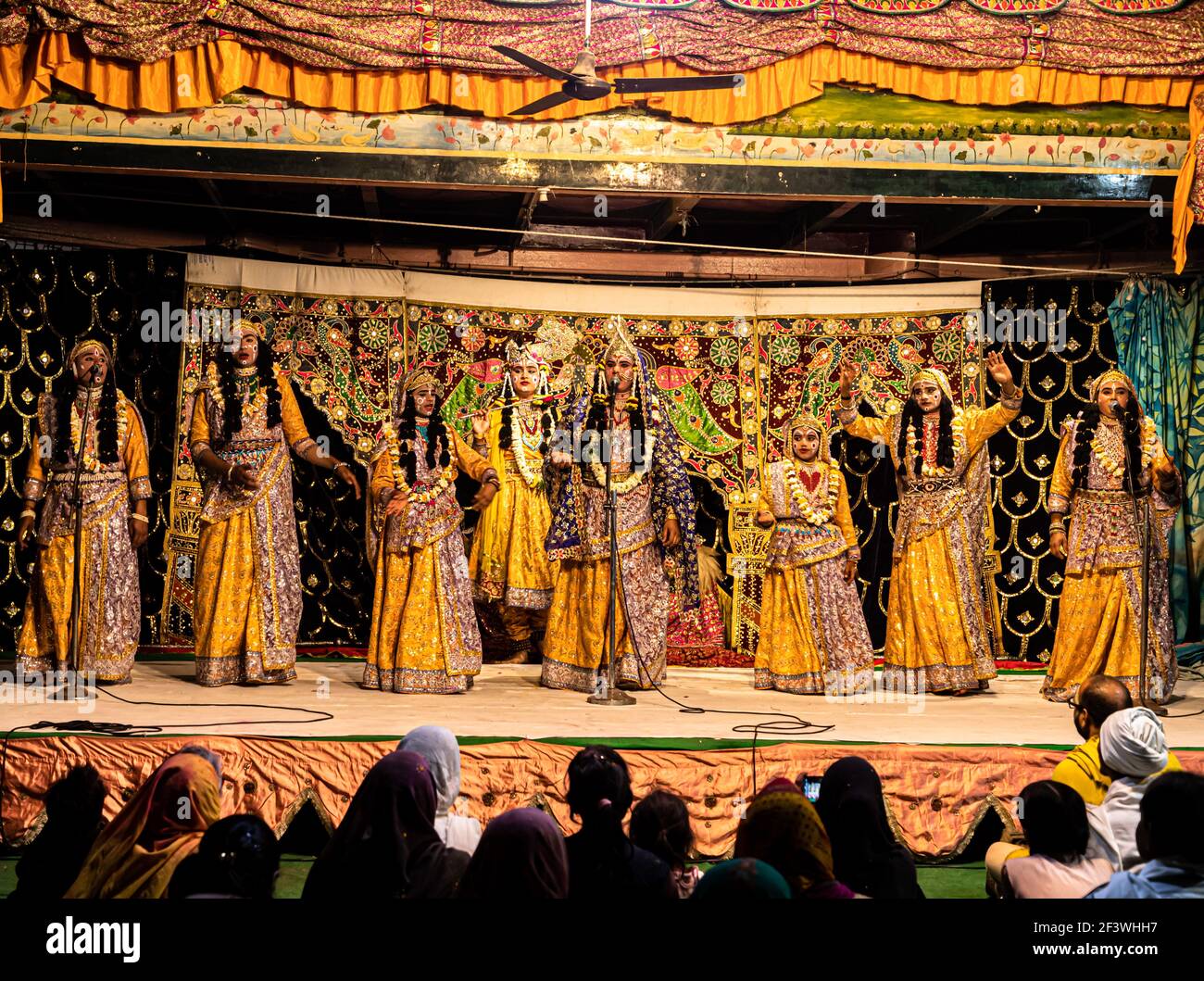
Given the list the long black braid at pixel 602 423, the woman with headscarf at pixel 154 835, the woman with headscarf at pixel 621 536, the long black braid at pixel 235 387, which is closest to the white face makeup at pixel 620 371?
the woman with headscarf at pixel 621 536

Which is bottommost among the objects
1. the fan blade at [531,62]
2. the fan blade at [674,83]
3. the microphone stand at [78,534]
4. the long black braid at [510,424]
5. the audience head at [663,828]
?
the audience head at [663,828]

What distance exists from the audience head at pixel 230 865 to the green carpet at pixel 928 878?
6.86 feet

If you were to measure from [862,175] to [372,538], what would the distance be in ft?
11.1

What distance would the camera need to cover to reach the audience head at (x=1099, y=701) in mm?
4660

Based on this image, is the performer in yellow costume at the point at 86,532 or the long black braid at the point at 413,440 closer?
the performer in yellow costume at the point at 86,532

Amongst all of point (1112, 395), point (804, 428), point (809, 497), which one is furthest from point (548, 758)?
point (1112, 395)

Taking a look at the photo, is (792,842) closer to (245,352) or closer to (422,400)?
(422,400)

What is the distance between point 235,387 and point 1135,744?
16.2ft

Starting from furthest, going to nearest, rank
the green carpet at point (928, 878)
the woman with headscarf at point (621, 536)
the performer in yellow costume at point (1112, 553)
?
the woman with headscarf at point (621, 536) → the performer in yellow costume at point (1112, 553) → the green carpet at point (928, 878)

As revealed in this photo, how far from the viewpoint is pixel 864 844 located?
3.69 meters

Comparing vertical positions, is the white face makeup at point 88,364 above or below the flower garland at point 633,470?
above

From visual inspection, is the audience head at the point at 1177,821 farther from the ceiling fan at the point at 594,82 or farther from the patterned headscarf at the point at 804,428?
the patterned headscarf at the point at 804,428
